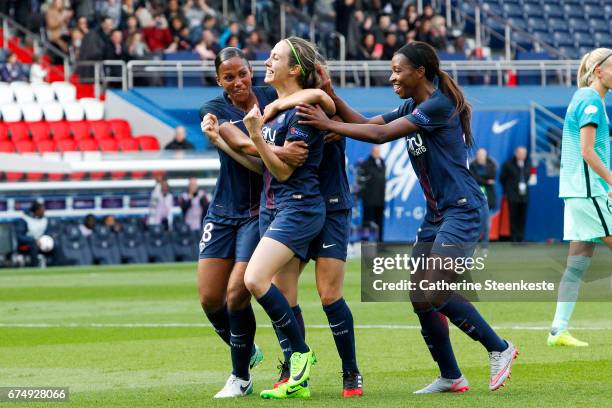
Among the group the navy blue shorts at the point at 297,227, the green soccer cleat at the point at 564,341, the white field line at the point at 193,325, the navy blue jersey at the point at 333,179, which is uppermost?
the navy blue jersey at the point at 333,179

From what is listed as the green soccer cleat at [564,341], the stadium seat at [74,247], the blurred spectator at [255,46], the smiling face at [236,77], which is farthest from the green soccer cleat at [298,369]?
the blurred spectator at [255,46]

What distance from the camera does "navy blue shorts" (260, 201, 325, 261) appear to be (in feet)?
26.2

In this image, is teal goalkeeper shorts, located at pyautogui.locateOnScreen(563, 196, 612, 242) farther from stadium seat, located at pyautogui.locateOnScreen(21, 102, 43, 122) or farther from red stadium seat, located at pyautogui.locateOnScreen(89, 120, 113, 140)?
stadium seat, located at pyautogui.locateOnScreen(21, 102, 43, 122)

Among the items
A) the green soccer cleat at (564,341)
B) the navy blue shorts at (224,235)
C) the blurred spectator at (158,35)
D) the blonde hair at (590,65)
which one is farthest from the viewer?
the blurred spectator at (158,35)

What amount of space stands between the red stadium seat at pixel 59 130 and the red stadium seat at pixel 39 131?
104 millimetres

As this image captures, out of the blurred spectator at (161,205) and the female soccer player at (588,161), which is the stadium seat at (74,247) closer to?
the blurred spectator at (161,205)

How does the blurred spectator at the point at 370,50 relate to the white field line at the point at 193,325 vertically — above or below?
above

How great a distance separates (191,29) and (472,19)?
28.1 feet

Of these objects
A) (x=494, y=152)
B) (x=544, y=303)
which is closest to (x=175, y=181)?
(x=494, y=152)

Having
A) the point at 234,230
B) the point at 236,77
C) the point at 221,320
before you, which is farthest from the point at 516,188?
the point at 236,77

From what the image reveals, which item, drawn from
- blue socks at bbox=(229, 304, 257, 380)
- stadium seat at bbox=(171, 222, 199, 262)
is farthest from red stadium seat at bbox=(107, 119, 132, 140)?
blue socks at bbox=(229, 304, 257, 380)

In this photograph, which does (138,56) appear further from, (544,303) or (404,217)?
(544,303)

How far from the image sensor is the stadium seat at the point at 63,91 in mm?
28922

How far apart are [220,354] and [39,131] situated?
17.5 meters
